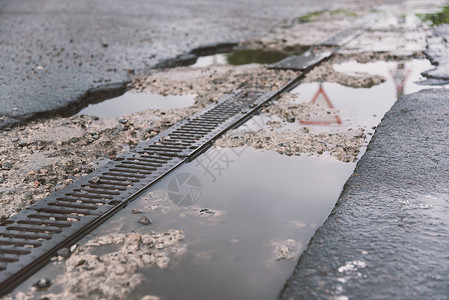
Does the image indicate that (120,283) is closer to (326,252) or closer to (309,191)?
(326,252)

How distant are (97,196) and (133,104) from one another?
2179mm

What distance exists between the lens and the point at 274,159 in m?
3.62

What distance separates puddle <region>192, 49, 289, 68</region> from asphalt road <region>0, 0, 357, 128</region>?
58 centimetres

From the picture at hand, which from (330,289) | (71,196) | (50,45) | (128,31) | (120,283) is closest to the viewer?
(330,289)

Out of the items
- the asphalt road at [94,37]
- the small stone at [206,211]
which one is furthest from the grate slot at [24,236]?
the asphalt road at [94,37]

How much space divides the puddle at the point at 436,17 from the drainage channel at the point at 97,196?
24.0ft

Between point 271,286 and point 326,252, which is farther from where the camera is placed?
point 326,252

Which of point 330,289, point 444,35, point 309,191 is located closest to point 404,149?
point 309,191

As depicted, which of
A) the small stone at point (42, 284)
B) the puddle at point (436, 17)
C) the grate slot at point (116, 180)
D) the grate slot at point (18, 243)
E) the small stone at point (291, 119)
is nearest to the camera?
the small stone at point (42, 284)

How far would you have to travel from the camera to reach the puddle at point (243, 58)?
697 cm

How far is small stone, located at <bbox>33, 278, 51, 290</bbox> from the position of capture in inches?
86.3

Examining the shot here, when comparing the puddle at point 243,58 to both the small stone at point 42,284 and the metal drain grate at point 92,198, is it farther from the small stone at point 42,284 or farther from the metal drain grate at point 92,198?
the small stone at point 42,284

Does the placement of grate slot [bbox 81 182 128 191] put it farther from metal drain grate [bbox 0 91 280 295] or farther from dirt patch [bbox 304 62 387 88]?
dirt patch [bbox 304 62 387 88]

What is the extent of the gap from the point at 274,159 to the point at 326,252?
1.37 metres
